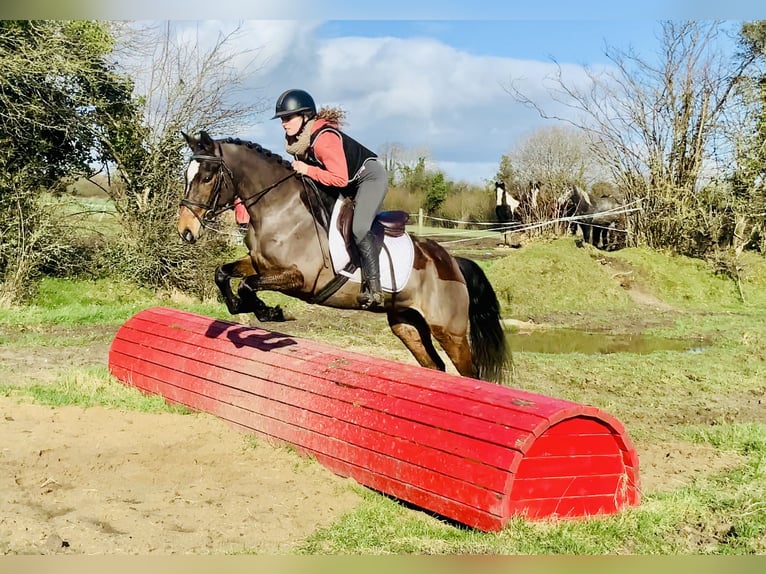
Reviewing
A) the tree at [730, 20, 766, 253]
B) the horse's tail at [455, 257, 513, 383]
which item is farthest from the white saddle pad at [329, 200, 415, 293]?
the tree at [730, 20, 766, 253]

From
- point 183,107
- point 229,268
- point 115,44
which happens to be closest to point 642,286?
point 183,107

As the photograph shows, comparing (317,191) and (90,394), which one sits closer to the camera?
(317,191)

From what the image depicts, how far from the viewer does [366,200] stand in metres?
5.21

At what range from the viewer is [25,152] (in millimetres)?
11531

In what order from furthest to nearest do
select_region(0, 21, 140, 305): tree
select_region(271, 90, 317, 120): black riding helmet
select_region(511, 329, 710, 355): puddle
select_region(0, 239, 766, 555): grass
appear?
select_region(0, 21, 140, 305): tree
select_region(511, 329, 710, 355): puddle
select_region(271, 90, 317, 120): black riding helmet
select_region(0, 239, 766, 555): grass

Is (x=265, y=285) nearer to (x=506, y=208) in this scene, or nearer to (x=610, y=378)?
(x=610, y=378)

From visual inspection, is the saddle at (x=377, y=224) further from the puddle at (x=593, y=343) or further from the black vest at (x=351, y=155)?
the puddle at (x=593, y=343)

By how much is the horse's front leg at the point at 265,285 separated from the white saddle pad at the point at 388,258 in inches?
12.2

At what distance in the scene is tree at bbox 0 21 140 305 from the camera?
36.3 feet

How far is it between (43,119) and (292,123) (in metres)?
8.06

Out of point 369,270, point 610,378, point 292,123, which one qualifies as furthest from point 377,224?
point 610,378

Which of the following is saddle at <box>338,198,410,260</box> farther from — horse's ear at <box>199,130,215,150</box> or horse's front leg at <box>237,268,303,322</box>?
horse's ear at <box>199,130,215,150</box>

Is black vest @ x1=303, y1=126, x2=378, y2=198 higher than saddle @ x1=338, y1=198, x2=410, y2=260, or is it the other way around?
black vest @ x1=303, y1=126, x2=378, y2=198

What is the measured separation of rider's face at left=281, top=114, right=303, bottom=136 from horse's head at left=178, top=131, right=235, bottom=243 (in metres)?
0.53
